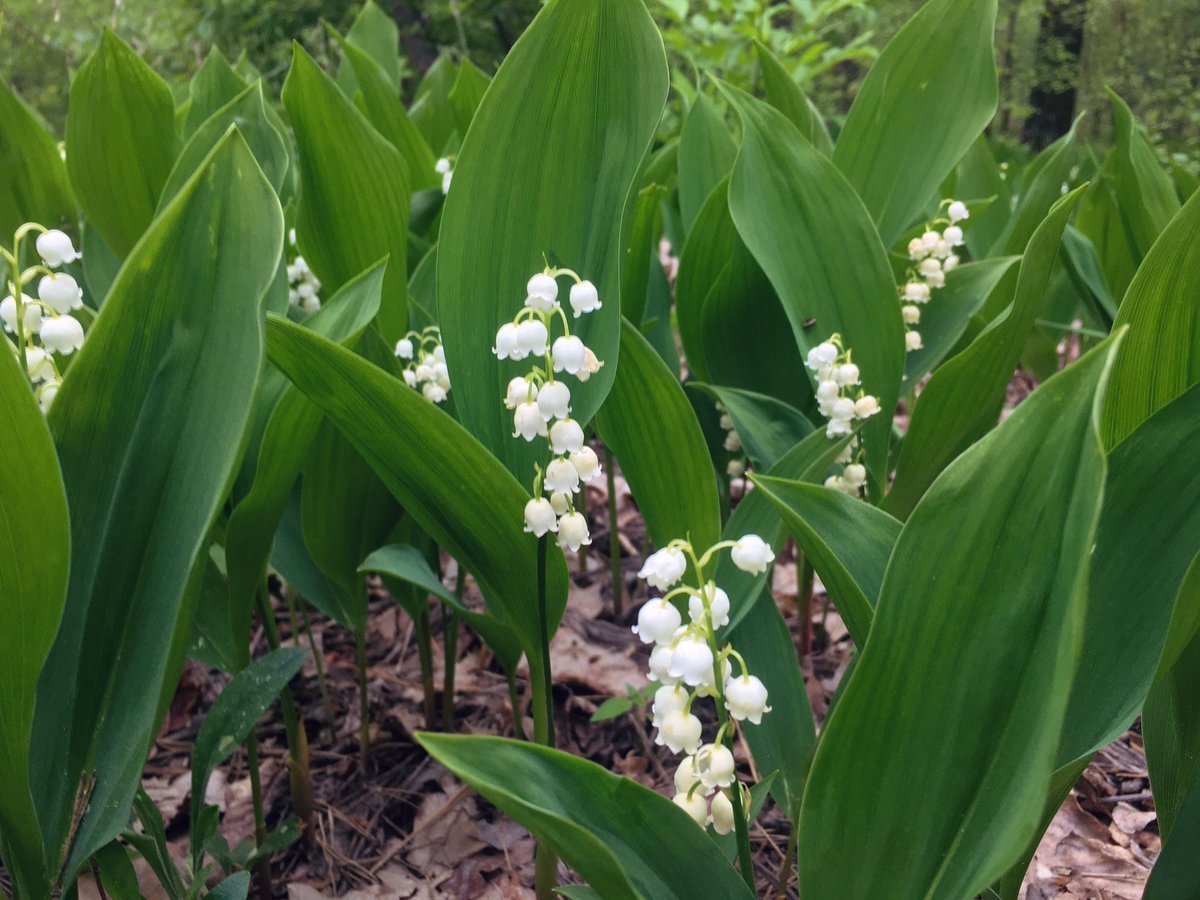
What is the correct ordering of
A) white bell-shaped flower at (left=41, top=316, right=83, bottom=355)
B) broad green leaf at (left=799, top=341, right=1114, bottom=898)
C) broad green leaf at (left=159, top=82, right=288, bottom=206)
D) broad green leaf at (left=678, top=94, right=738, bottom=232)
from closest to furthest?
broad green leaf at (left=799, top=341, right=1114, bottom=898) < white bell-shaped flower at (left=41, top=316, right=83, bottom=355) < broad green leaf at (left=159, top=82, right=288, bottom=206) < broad green leaf at (left=678, top=94, right=738, bottom=232)

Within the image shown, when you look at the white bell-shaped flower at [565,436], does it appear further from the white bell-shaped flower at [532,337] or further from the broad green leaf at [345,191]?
the broad green leaf at [345,191]

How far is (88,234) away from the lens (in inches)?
77.4

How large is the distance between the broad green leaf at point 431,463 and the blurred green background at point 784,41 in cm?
121

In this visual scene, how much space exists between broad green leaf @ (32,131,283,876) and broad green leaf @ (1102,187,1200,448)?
94cm

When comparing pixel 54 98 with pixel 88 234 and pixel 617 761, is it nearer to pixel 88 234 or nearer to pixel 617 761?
pixel 88 234

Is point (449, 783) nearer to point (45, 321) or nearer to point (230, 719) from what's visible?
point (230, 719)

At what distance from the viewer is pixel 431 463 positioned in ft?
3.52

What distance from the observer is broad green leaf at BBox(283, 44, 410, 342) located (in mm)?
1602

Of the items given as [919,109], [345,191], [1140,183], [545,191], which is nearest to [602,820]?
[545,191]

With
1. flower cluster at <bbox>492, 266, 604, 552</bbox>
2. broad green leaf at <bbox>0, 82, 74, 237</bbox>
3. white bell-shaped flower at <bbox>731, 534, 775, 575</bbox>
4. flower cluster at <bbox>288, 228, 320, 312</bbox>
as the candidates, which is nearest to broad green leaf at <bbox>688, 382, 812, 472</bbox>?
flower cluster at <bbox>492, 266, 604, 552</bbox>

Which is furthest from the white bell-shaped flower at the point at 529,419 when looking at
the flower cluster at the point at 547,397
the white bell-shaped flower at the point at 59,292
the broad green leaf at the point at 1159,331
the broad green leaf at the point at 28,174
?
the broad green leaf at the point at 28,174

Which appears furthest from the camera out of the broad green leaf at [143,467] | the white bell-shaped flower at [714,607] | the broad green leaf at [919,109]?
the broad green leaf at [919,109]

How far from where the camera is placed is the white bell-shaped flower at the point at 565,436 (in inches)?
39.6

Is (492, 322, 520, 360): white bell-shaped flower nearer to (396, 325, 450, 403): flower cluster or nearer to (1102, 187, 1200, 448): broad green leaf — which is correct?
(396, 325, 450, 403): flower cluster
